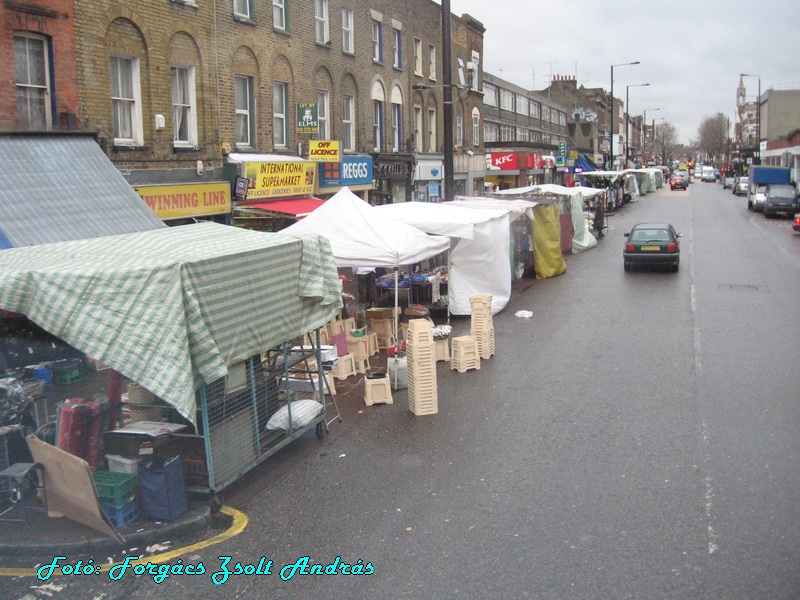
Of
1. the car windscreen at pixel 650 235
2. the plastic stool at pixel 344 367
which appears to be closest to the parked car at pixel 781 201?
the car windscreen at pixel 650 235

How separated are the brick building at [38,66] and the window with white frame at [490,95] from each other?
130 ft

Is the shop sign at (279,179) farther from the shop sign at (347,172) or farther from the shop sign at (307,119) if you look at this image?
the shop sign at (307,119)

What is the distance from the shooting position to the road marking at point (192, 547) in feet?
21.0

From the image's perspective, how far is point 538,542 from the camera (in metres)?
6.68

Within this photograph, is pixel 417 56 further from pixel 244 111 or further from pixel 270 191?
pixel 270 191

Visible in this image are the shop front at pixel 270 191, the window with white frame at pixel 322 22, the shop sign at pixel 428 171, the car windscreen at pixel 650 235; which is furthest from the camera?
the shop sign at pixel 428 171

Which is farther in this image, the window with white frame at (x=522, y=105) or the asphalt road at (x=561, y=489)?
the window with white frame at (x=522, y=105)

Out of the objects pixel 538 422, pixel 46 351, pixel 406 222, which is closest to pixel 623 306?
pixel 406 222

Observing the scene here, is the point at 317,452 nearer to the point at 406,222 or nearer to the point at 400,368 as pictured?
the point at 400,368

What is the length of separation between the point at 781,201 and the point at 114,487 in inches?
1835

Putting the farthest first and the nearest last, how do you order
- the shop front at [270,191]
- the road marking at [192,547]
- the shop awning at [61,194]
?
the shop front at [270,191]
the shop awning at [61,194]
the road marking at [192,547]

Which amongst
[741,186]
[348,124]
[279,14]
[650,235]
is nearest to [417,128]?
[348,124]

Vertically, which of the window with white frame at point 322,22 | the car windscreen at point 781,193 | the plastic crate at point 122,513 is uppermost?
the window with white frame at point 322,22

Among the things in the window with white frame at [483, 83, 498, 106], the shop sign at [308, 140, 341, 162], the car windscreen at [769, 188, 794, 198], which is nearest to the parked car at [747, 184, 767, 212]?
the car windscreen at [769, 188, 794, 198]
